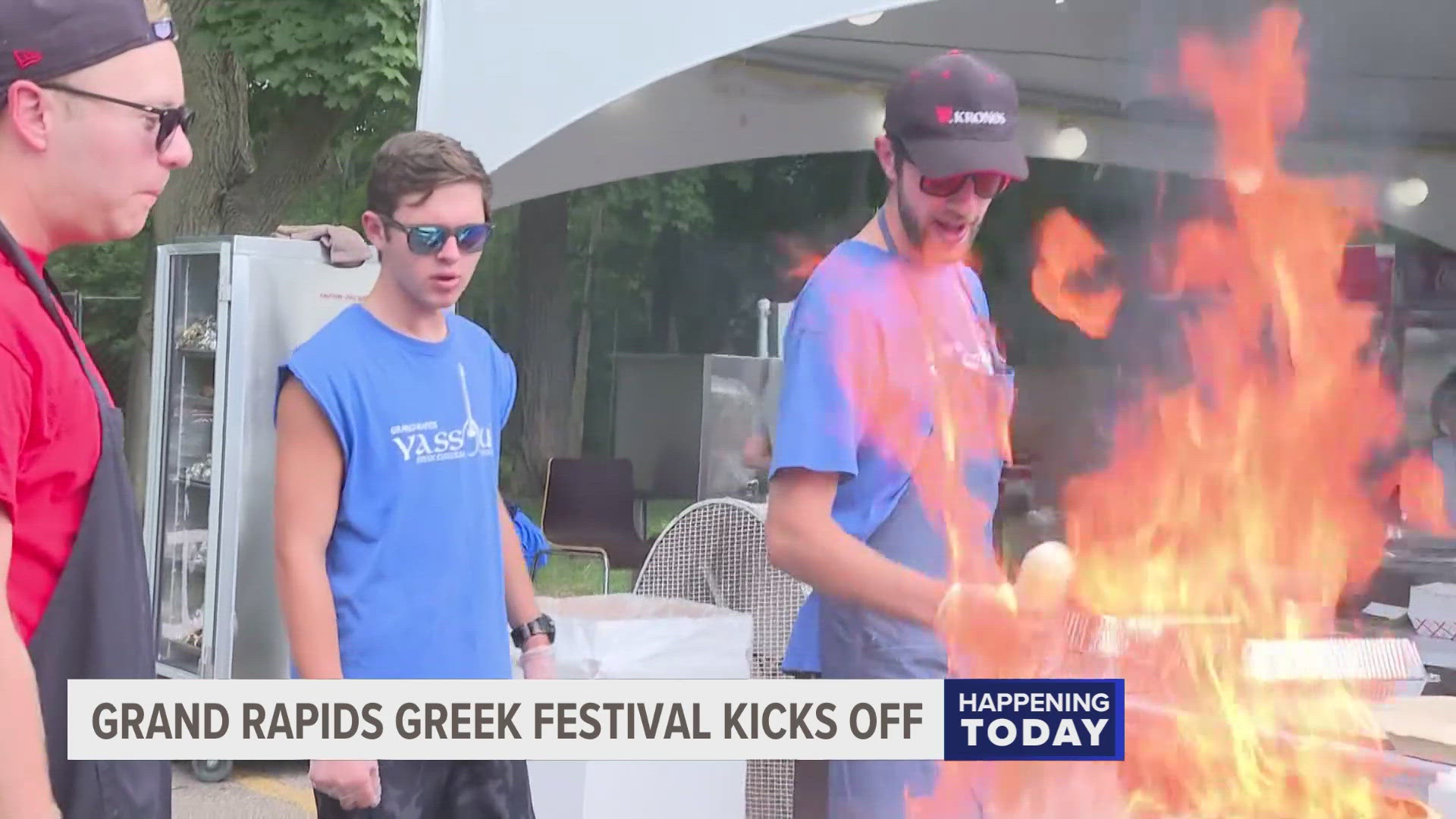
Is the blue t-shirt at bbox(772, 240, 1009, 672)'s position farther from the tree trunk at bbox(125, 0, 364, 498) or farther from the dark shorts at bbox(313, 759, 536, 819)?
the tree trunk at bbox(125, 0, 364, 498)

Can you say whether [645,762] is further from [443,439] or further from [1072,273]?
[1072,273]

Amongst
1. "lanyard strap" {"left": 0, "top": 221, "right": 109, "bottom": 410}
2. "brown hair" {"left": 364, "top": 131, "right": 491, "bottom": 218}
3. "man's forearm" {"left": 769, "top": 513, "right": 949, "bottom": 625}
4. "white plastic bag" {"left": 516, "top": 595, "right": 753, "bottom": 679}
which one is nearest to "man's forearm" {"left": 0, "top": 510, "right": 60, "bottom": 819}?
"lanyard strap" {"left": 0, "top": 221, "right": 109, "bottom": 410}

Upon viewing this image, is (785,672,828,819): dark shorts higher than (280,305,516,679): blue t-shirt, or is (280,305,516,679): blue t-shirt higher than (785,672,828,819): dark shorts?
(280,305,516,679): blue t-shirt

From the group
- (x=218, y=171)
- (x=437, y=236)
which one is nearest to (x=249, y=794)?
(x=437, y=236)

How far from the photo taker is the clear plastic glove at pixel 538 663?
6.75 feet

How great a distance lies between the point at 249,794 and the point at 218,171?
Result: 4205mm

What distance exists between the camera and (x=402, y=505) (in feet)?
5.88

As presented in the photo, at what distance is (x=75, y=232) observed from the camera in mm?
1294

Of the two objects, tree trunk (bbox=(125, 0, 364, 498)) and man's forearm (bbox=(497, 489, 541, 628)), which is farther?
tree trunk (bbox=(125, 0, 364, 498))

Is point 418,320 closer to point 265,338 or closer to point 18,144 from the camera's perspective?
point 18,144

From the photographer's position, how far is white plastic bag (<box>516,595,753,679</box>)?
2557 millimetres

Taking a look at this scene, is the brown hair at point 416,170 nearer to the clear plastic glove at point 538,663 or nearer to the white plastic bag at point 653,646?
the clear plastic glove at point 538,663

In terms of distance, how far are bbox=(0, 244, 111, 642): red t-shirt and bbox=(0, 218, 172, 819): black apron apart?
→ 0.01 m

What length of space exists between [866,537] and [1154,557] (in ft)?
2.19
